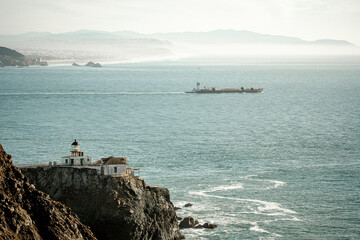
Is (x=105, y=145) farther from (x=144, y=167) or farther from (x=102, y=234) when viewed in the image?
(x=102, y=234)

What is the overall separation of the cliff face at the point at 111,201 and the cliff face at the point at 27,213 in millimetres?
10336

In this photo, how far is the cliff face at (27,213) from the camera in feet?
133

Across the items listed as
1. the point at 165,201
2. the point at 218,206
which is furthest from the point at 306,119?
the point at 165,201

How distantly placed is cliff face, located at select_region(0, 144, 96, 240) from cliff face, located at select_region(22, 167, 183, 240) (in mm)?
10336

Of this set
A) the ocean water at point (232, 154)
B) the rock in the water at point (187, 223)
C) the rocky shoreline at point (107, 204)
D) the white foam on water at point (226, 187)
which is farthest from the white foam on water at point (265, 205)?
the rocky shoreline at point (107, 204)

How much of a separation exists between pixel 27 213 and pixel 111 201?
15550mm

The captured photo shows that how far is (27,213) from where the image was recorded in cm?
4309

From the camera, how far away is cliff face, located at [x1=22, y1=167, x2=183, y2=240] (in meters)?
57.6

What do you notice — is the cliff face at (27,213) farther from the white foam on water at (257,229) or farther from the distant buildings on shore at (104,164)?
the white foam on water at (257,229)

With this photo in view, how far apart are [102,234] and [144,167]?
33.1m

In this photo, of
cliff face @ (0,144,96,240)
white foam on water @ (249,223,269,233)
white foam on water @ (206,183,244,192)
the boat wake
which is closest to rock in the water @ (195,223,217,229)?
the boat wake

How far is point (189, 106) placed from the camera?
190625 millimetres

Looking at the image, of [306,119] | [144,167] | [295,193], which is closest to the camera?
[295,193]

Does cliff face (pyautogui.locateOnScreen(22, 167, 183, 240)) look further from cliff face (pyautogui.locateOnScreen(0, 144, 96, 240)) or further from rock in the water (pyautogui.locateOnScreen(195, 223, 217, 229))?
cliff face (pyautogui.locateOnScreen(0, 144, 96, 240))
